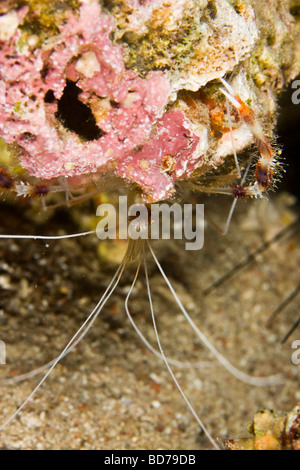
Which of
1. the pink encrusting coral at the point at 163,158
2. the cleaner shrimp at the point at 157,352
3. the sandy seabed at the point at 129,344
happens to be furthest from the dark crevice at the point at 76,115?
the sandy seabed at the point at 129,344

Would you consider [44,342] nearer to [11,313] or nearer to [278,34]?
[11,313]

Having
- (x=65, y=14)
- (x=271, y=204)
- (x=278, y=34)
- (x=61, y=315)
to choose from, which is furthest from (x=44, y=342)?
(x=271, y=204)
